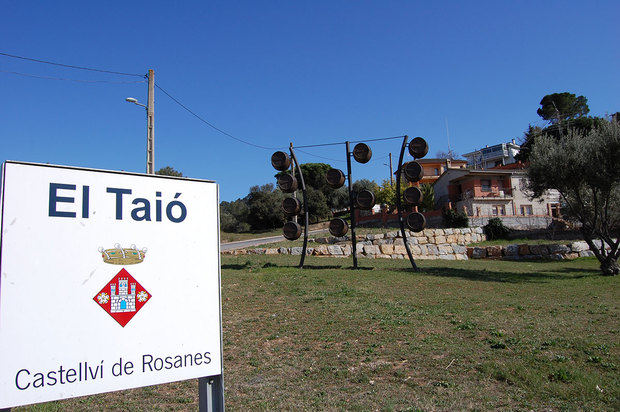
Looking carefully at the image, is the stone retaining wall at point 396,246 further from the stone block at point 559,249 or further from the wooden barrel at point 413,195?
the wooden barrel at point 413,195

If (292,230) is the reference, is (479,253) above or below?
below

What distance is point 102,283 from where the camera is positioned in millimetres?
2850

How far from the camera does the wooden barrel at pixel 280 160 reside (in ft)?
58.3

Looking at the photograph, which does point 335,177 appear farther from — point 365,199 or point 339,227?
point 339,227

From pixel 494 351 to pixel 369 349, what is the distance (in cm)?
192

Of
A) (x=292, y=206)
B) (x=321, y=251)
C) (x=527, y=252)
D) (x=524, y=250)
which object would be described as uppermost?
(x=292, y=206)

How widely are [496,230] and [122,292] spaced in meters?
33.5

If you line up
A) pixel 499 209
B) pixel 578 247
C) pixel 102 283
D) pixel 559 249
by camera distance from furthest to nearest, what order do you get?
pixel 499 209 → pixel 578 247 → pixel 559 249 → pixel 102 283

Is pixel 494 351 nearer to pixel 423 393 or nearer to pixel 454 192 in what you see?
pixel 423 393

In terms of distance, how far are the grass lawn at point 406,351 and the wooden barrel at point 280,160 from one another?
6.27 metres

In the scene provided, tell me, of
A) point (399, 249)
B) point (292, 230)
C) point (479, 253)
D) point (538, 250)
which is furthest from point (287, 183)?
point (538, 250)

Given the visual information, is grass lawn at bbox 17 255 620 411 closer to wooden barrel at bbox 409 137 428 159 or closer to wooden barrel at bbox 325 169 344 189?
wooden barrel at bbox 325 169 344 189

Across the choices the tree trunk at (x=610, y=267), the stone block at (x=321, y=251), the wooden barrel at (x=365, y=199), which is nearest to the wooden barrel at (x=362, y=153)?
the wooden barrel at (x=365, y=199)

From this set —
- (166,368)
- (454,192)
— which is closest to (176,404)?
(166,368)
